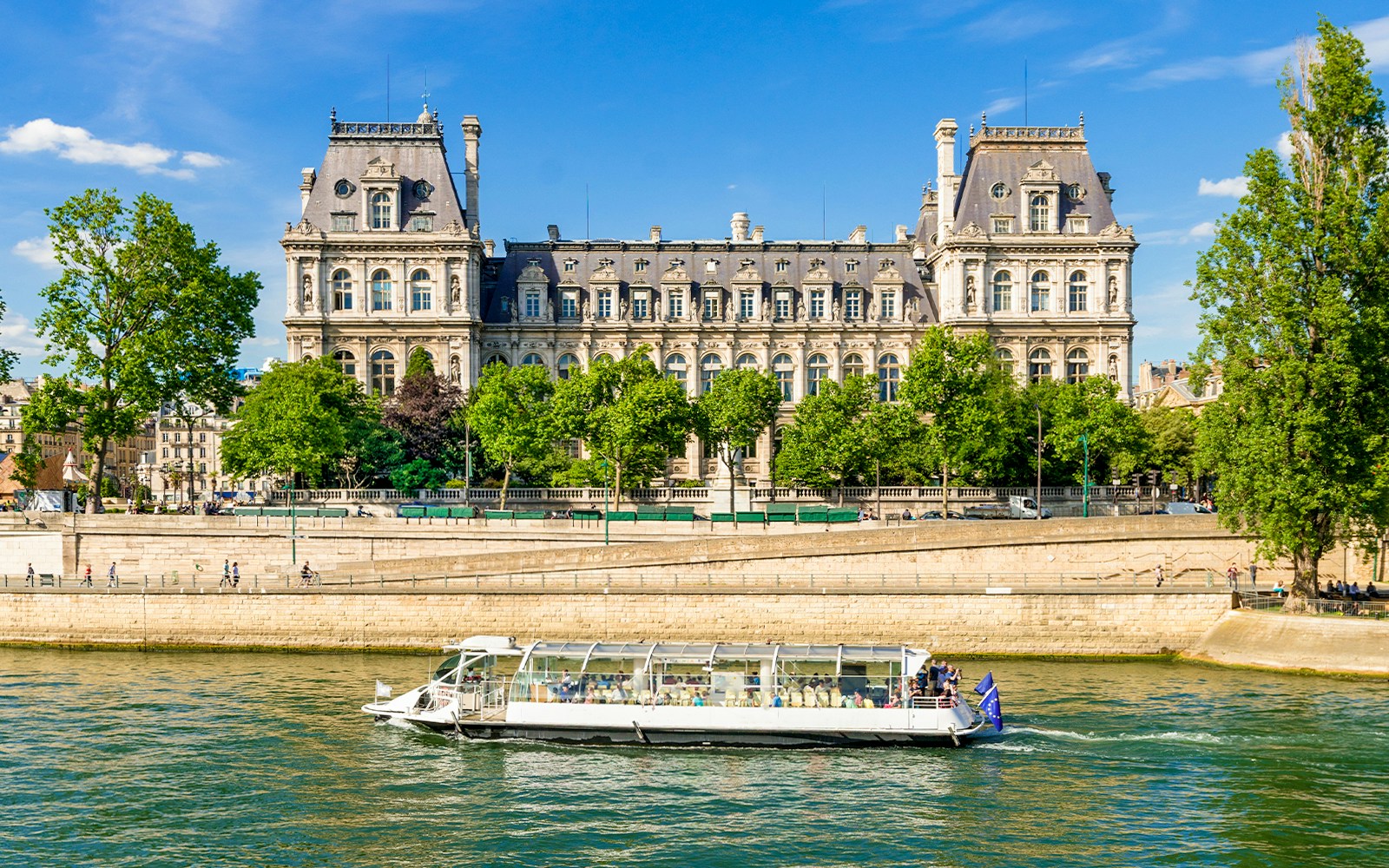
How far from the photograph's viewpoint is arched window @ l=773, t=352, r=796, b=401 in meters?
84.1

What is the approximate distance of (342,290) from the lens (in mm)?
79750

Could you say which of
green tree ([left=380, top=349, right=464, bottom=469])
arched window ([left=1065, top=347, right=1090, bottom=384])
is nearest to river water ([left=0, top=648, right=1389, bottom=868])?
green tree ([left=380, top=349, right=464, bottom=469])

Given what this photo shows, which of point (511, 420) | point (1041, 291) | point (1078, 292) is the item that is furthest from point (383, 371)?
point (1078, 292)

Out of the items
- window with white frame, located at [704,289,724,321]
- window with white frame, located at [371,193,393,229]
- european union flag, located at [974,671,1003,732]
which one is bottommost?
european union flag, located at [974,671,1003,732]

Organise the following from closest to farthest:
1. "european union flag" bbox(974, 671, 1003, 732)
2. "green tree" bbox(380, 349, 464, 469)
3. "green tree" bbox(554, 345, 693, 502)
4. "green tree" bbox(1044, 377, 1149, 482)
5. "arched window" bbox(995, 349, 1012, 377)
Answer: "european union flag" bbox(974, 671, 1003, 732)
"green tree" bbox(554, 345, 693, 502)
"green tree" bbox(1044, 377, 1149, 482)
"green tree" bbox(380, 349, 464, 469)
"arched window" bbox(995, 349, 1012, 377)

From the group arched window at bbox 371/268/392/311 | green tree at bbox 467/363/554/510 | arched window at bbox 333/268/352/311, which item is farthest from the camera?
arched window at bbox 371/268/392/311

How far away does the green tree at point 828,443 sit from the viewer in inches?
2505

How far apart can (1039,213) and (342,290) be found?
4520cm

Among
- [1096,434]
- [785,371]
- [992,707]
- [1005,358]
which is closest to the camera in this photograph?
[992,707]

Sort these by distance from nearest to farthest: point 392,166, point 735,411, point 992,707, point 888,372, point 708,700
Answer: point 992,707 → point 708,700 → point 735,411 → point 392,166 → point 888,372

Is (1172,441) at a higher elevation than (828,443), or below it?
higher

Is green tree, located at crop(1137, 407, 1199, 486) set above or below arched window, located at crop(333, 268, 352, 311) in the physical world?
below

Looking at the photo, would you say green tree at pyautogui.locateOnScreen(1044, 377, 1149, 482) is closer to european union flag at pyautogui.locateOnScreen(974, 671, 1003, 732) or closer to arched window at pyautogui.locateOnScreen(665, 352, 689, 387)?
arched window at pyautogui.locateOnScreen(665, 352, 689, 387)

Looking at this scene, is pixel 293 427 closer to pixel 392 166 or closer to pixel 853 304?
pixel 392 166
